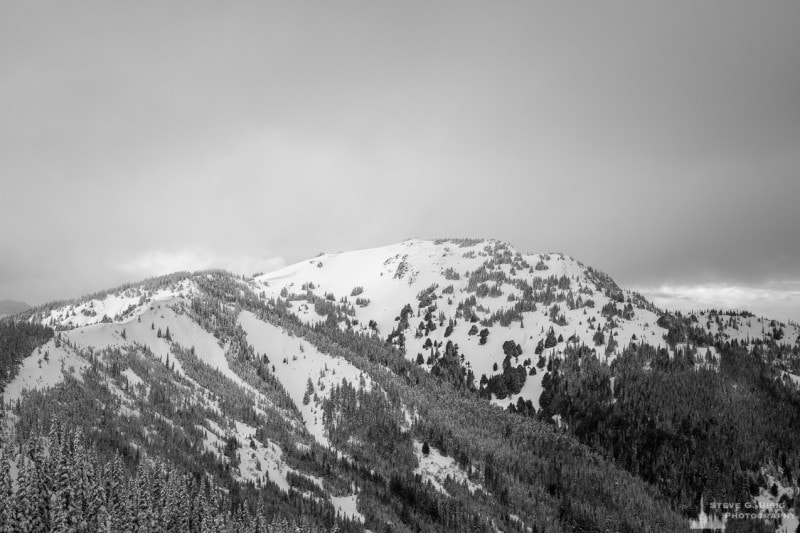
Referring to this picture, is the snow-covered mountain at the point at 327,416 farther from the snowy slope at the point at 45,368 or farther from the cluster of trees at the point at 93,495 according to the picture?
the cluster of trees at the point at 93,495

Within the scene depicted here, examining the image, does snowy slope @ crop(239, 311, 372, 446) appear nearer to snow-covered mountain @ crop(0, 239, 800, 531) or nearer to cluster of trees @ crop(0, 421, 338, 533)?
snow-covered mountain @ crop(0, 239, 800, 531)

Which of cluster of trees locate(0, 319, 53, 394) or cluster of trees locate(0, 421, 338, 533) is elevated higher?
cluster of trees locate(0, 319, 53, 394)

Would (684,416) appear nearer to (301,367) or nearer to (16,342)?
(301,367)

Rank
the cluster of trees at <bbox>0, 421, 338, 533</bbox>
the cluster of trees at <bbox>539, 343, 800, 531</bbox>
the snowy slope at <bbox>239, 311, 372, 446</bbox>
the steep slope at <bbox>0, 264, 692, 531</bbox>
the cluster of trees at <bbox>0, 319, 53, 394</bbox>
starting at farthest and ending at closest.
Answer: the snowy slope at <bbox>239, 311, 372, 446</bbox> → the cluster of trees at <bbox>539, 343, 800, 531</bbox> → the cluster of trees at <bbox>0, 319, 53, 394</bbox> → the steep slope at <bbox>0, 264, 692, 531</bbox> → the cluster of trees at <bbox>0, 421, 338, 533</bbox>

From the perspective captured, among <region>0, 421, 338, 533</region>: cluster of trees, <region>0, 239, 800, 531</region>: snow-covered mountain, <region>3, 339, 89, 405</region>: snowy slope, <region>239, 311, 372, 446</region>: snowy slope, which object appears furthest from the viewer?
<region>239, 311, 372, 446</region>: snowy slope

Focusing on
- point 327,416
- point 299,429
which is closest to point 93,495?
point 299,429

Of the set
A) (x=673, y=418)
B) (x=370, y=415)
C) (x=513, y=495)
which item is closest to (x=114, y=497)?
(x=370, y=415)

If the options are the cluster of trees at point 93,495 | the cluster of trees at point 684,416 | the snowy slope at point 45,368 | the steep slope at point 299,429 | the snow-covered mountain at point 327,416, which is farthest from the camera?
the cluster of trees at point 684,416

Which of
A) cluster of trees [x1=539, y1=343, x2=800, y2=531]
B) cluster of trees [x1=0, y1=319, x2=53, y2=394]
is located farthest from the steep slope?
cluster of trees [x1=539, y1=343, x2=800, y2=531]

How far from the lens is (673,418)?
168 meters

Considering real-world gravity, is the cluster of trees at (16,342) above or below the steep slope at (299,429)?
above

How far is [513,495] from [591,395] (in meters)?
62.4

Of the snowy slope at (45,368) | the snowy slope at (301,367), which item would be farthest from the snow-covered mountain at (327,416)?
the snowy slope at (301,367)

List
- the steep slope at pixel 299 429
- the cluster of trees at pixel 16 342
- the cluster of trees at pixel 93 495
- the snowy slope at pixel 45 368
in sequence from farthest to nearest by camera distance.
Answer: the cluster of trees at pixel 16 342, the steep slope at pixel 299 429, the snowy slope at pixel 45 368, the cluster of trees at pixel 93 495
